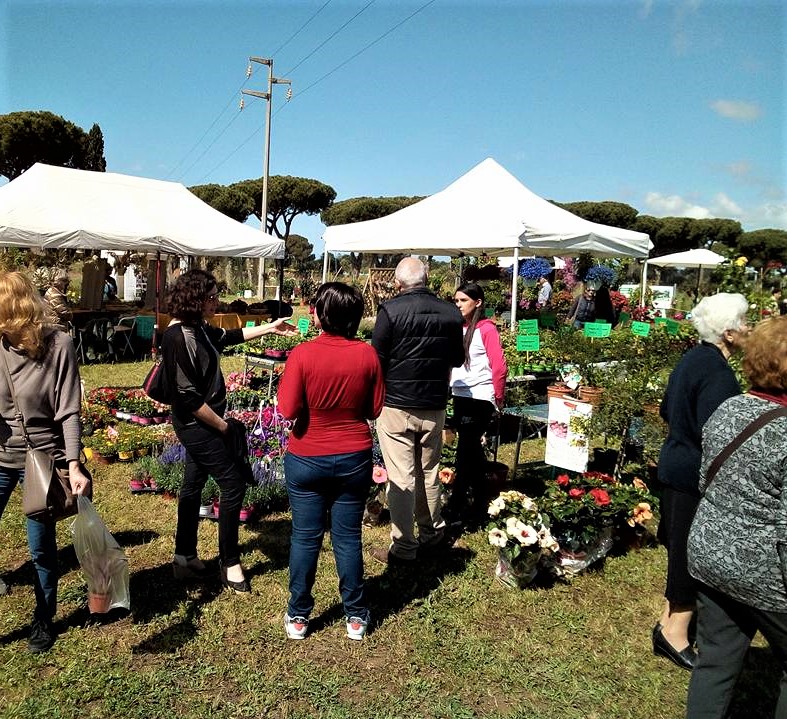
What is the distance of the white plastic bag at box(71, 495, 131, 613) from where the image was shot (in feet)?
8.07

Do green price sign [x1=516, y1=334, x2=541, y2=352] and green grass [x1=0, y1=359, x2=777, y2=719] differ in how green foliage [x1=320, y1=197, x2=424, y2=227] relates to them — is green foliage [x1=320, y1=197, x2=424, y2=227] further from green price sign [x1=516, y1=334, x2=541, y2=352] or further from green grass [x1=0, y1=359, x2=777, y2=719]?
green grass [x1=0, y1=359, x2=777, y2=719]

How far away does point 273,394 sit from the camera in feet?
22.5

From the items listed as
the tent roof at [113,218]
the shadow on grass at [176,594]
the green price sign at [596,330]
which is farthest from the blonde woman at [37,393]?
the tent roof at [113,218]

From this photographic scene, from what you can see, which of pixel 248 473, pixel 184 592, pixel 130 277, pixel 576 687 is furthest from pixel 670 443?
pixel 130 277

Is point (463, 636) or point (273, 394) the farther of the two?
point (273, 394)

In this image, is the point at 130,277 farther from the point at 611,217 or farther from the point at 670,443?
the point at 611,217

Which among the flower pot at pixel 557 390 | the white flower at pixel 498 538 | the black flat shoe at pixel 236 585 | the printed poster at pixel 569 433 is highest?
the flower pot at pixel 557 390

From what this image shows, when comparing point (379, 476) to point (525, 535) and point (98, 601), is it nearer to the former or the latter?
point (525, 535)

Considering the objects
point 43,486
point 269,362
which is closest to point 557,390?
point 43,486

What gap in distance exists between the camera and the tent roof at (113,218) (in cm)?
922

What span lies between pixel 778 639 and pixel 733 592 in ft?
0.55

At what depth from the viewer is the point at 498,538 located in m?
3.35

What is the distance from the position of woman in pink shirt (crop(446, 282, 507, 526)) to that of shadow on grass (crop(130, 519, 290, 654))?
1295 mm

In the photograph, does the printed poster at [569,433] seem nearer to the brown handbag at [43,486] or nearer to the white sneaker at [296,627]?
the white sneaker at [296,627]
